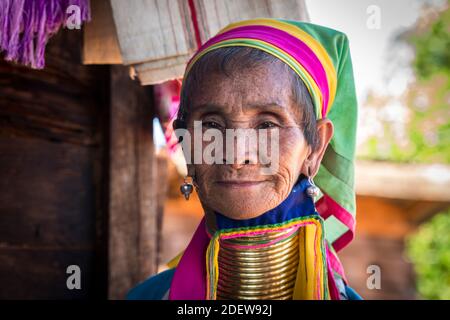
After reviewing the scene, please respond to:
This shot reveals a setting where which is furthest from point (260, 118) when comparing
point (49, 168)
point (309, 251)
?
point (49, 168)

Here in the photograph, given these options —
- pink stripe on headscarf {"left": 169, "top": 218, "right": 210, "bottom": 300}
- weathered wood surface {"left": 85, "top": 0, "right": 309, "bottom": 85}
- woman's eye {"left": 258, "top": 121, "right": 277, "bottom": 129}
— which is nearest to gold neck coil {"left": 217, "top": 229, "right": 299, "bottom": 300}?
pink stripe on headscarf {"left": 169, "top": 218, "right": 210, "bottom": 300}

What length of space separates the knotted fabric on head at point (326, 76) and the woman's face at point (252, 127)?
0.32 feet

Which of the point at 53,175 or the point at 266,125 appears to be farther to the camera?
the point at 53,175

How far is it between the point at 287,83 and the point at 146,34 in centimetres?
58

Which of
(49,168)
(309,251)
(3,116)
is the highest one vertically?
(3,116)

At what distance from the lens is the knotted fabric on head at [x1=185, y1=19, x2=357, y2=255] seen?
6.89ft

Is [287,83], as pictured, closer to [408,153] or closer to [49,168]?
[49,168]

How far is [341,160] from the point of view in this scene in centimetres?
228

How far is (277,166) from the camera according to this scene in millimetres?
2043

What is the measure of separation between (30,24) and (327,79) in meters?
1.08

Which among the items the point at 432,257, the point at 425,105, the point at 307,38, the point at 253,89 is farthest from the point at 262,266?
the point at 425,105

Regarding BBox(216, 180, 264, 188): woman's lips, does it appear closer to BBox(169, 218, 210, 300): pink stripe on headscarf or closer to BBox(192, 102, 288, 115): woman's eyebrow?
BBox(192, 102, 288, 115): woman's eyebrow

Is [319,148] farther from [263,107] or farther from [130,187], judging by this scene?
[130,187]

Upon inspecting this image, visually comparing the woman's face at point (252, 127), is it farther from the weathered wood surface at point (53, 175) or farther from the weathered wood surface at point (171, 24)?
the weathered wood surface at point (53, 175)
